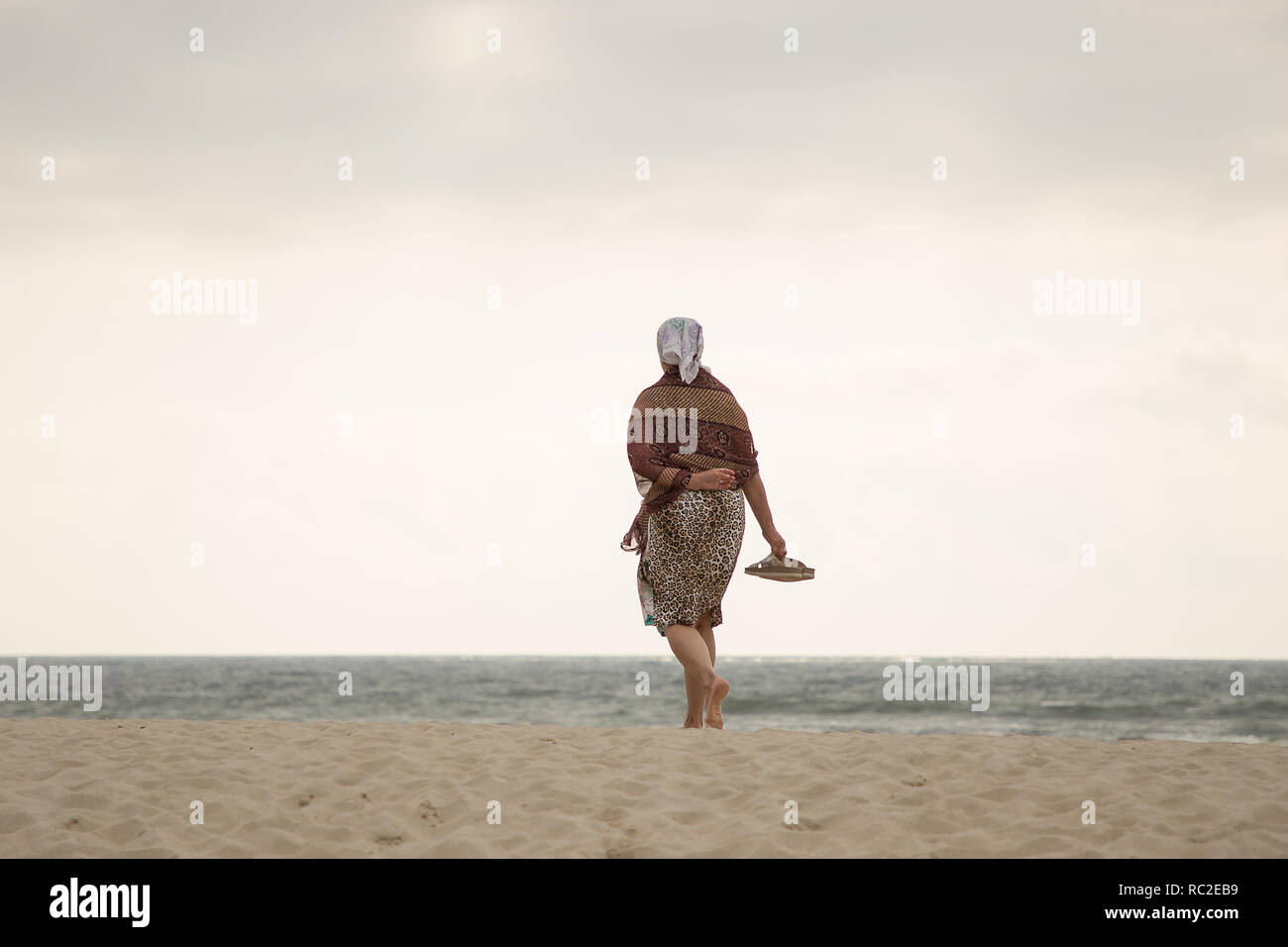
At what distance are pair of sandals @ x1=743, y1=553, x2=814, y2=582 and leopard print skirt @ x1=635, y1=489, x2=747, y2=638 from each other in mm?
236

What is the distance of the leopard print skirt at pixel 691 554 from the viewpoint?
22.5 feet

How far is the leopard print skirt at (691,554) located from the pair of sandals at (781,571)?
0.24 metres

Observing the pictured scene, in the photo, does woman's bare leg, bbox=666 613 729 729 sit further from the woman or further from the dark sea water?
the dark sea water

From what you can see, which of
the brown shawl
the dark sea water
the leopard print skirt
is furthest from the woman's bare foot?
the dark sea water

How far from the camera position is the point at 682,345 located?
6.86 m

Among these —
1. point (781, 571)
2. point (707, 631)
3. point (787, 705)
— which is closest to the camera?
point (781, 571)

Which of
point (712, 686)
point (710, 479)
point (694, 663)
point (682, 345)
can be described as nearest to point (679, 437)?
point (710, 479)

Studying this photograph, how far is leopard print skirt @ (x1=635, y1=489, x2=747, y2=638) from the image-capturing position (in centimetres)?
684

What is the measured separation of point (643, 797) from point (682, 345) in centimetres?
311

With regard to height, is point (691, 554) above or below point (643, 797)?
above

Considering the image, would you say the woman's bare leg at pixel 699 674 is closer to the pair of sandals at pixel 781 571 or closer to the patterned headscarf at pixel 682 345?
the pair of sandals at pixel 781 571

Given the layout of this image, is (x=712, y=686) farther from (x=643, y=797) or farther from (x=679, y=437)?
(x=643, y=797)
